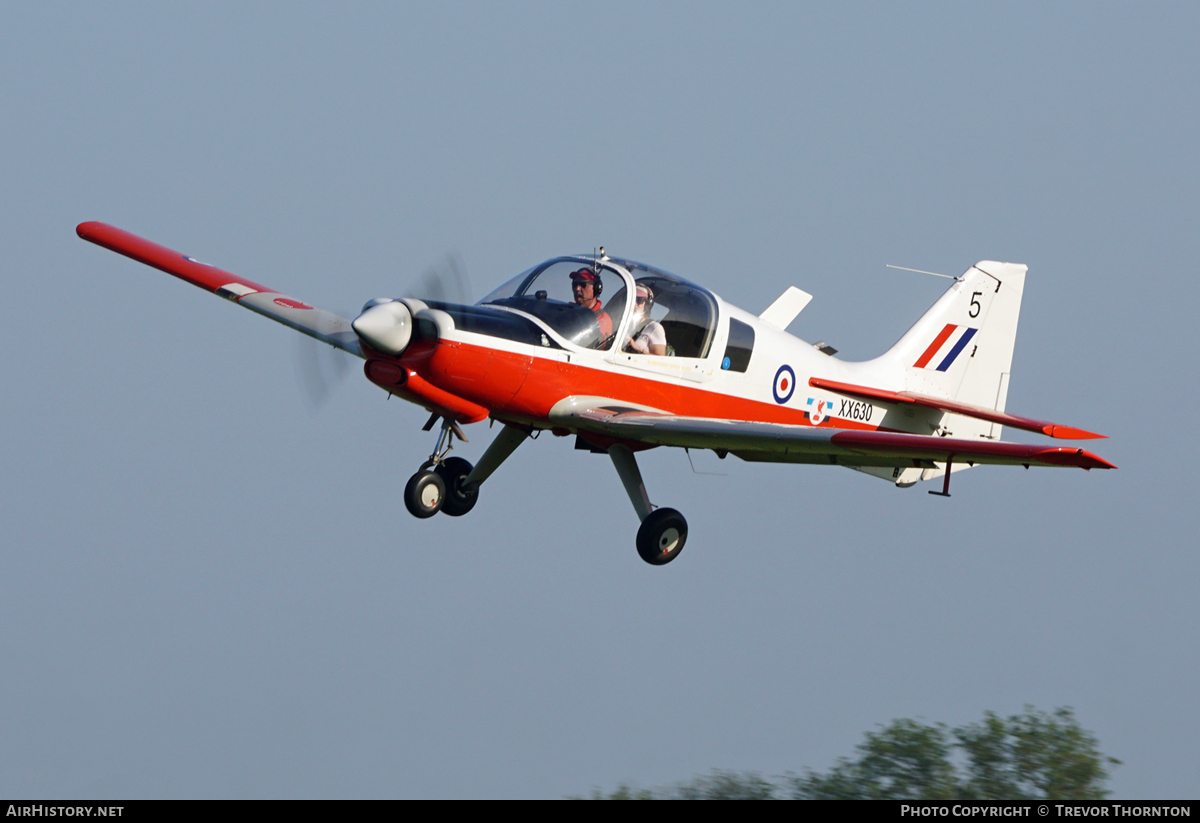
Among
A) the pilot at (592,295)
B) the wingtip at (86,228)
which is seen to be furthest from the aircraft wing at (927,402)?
the wingtip at (86,228)

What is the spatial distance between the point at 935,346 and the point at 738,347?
3660 millimetres

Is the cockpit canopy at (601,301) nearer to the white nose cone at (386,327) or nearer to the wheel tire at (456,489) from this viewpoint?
the white nose cone at (386,327)

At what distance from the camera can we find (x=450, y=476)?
44.0 feet

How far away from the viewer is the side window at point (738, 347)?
1314 cm

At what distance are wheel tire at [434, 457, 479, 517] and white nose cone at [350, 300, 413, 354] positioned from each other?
2.34 meters

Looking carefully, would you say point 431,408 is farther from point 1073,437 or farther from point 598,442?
point 1073,437

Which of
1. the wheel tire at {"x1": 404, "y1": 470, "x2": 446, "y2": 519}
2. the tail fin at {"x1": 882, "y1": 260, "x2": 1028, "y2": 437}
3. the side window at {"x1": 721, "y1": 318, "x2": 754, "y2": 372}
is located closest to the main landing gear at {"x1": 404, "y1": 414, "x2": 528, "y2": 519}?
the wheel tire at {"x1": 404, "y1": 470, "x2": 446, "y2": 519}

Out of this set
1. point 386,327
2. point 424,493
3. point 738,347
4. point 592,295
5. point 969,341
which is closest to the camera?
point 386,327

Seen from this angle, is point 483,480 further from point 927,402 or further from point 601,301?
point 927,402

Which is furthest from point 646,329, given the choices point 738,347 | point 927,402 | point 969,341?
point 969,341

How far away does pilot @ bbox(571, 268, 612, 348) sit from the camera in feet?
40.2

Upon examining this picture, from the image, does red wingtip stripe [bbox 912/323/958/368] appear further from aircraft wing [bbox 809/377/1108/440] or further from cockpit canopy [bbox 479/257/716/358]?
cockpit canopy [bbox 479/257/716/358]
